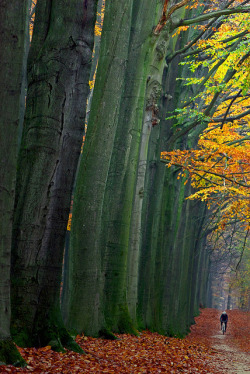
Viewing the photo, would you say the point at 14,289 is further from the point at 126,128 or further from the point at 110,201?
the point at 126,128

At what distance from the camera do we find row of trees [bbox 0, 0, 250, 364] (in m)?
4.72

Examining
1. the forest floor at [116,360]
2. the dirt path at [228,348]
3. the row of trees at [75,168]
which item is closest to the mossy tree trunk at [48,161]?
the row of trees at [75,168]

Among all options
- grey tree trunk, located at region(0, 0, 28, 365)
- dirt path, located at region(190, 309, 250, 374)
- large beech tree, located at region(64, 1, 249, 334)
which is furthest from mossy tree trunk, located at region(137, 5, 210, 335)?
grey tree trunk, located at region(0, 0, 28, 365)

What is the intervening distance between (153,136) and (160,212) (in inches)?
96.5

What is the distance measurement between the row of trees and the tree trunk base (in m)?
0.01

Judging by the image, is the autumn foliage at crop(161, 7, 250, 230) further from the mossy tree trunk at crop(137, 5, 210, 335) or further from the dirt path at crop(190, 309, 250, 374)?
the dirt path at crop(190, 309, 250, 374)

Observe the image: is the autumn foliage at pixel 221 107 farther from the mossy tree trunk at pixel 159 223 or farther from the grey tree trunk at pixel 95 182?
the grey tree trunk at pixel 95 182

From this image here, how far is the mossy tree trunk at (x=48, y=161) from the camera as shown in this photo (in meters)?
5.84

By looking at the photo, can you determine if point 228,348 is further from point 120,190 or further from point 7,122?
point 7,122

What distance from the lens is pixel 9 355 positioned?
471 cm

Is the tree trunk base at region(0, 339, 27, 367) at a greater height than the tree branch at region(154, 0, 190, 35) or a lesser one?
lesser

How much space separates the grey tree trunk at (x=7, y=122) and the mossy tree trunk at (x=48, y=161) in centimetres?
112

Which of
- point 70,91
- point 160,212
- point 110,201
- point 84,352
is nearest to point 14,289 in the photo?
Answer: point 84,352

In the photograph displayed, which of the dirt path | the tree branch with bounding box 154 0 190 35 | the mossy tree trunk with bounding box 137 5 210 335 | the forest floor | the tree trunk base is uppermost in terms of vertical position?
the tree branch with bounding box 154 0 190 35
